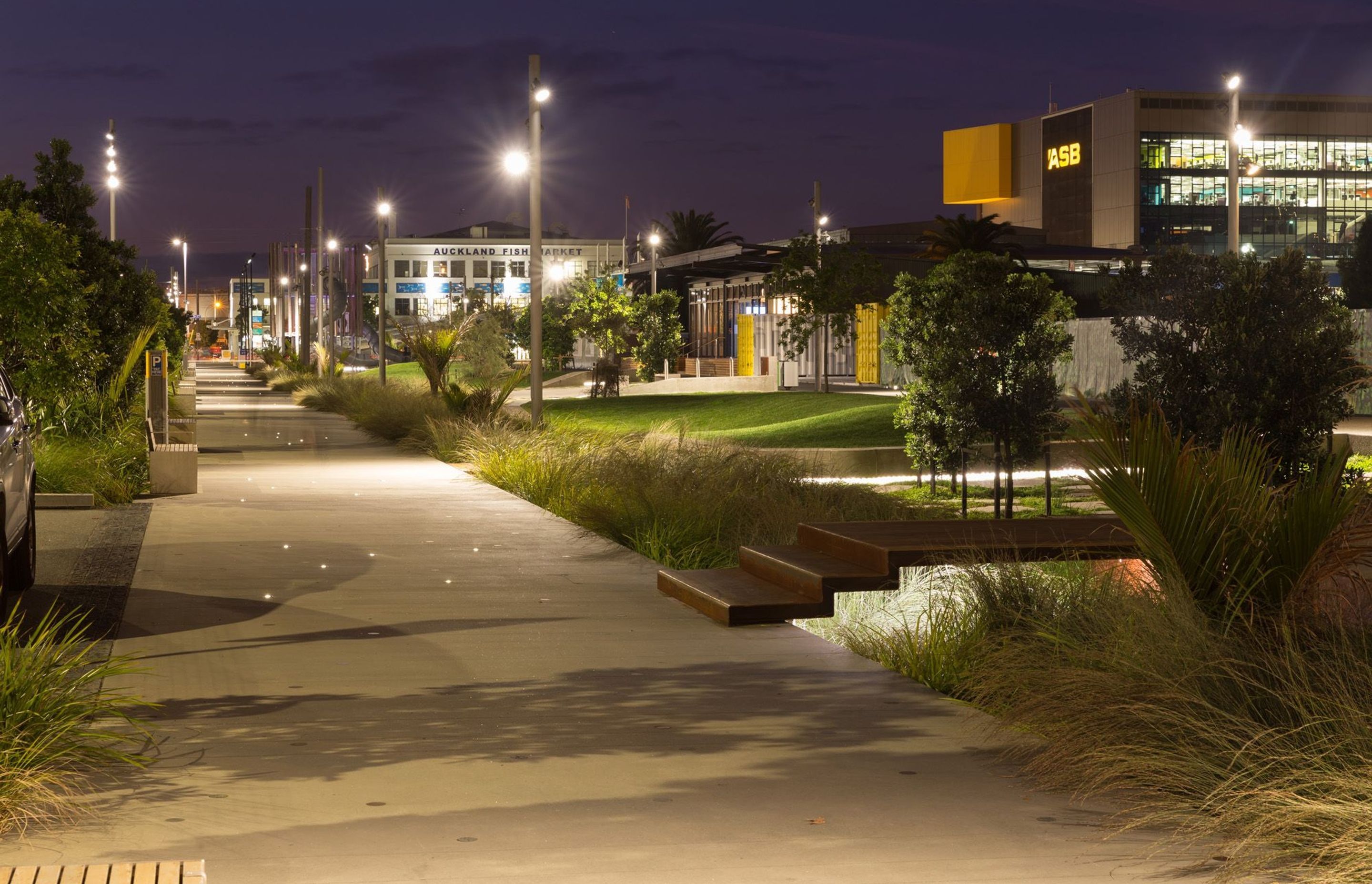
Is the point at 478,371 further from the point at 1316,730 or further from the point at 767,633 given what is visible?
the point at 1316,730

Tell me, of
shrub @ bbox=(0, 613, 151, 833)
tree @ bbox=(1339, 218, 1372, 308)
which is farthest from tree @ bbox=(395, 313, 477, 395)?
tree @ bbox=(1339, 218, 1372, 308)

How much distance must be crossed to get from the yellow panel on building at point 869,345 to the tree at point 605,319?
11.4 metres

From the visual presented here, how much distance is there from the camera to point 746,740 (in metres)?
7.11

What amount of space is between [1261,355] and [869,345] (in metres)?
43.5

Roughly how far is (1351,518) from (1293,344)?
7.95m

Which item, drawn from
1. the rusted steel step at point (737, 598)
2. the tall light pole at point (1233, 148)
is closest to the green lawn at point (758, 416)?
the tall light pole at point (1233, 148)

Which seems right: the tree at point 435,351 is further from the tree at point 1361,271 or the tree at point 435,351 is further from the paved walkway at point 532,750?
the tree at point 1361,271

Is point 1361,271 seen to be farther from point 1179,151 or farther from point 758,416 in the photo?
point 758,416

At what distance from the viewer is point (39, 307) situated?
17.8 metres

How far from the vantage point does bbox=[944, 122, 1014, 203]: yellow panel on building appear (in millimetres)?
114562

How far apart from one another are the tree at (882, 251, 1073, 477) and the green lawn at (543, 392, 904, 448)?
4116mm

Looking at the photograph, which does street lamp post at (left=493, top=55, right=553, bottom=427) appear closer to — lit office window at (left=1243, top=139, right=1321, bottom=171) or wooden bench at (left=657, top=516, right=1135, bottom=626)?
wooden bench at (left=657, top=516, right=1135, bottom=626)

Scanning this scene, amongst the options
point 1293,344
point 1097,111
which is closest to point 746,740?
point 1293,344

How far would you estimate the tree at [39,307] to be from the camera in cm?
1759
